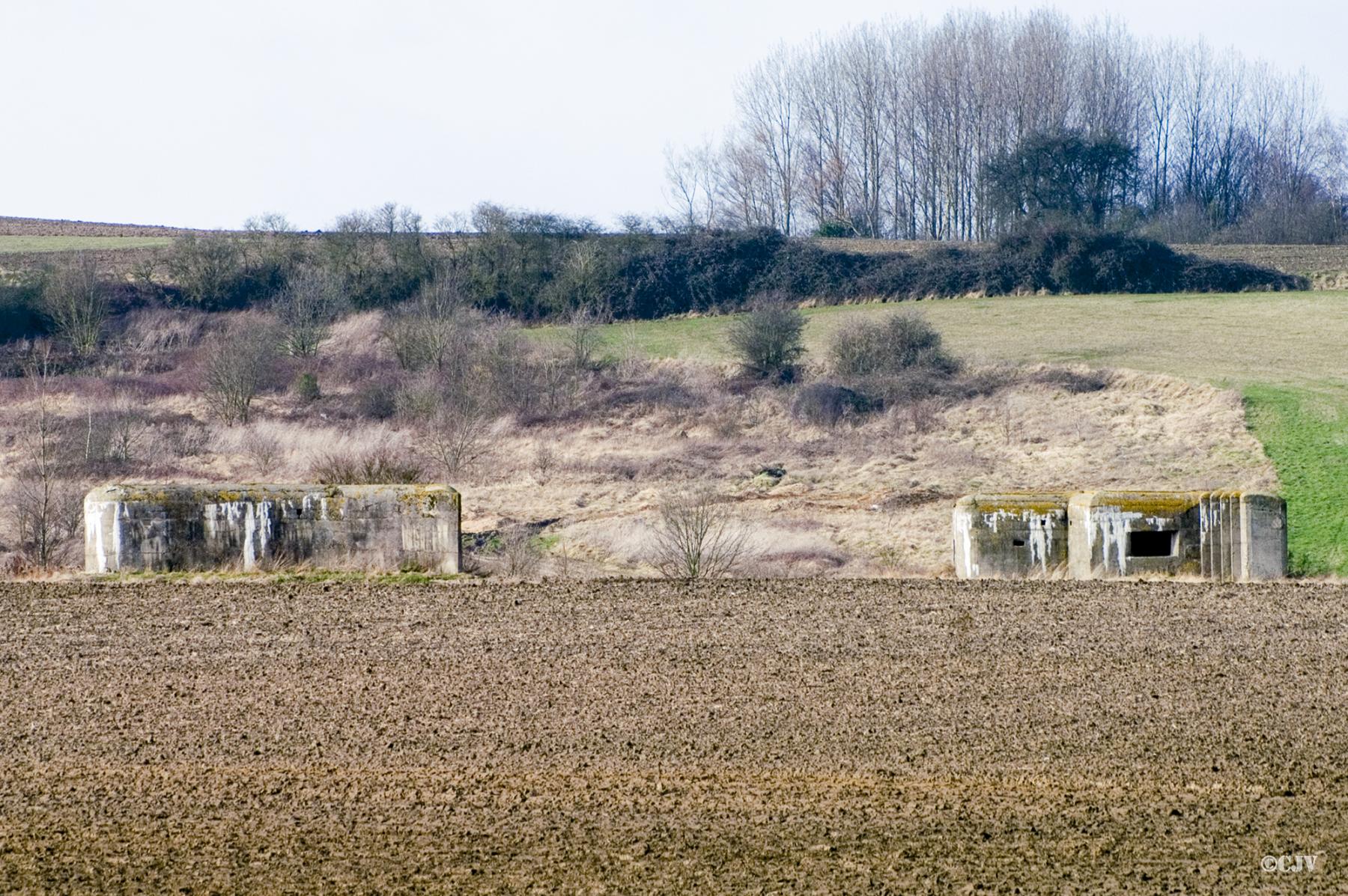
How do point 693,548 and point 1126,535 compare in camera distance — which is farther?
point 693,548

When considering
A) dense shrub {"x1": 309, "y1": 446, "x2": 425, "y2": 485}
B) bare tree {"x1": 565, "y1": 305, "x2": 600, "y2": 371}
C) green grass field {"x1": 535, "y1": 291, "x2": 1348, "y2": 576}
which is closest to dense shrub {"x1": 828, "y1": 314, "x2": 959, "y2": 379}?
green grass field {"x1": 535, "y1": 291, "x2": 1348, "y2": 576}

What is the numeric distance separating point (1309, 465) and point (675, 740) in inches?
752

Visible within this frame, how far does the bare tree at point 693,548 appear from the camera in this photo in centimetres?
1631

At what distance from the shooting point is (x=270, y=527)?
608 inches

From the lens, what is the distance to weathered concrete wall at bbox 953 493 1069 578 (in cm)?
1531

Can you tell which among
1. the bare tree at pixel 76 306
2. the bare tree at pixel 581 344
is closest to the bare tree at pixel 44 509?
the bare tree at pixel 581 344

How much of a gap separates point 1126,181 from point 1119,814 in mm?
60128

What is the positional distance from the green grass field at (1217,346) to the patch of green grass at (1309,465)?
0.03 m

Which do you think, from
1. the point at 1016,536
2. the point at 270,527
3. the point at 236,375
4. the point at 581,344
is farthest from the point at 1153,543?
the point at 581,344

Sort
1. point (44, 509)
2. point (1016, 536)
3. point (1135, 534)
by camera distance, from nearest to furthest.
→ point (1135, 534), point (1016, 536), point (44, 509)

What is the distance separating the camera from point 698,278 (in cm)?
5294

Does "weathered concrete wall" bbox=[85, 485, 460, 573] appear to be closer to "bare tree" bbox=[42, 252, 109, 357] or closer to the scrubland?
the scrubland

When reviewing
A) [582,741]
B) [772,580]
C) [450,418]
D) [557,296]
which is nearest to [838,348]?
[450,418]

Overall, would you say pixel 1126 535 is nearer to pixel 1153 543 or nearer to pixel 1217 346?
pixel 1153 543
